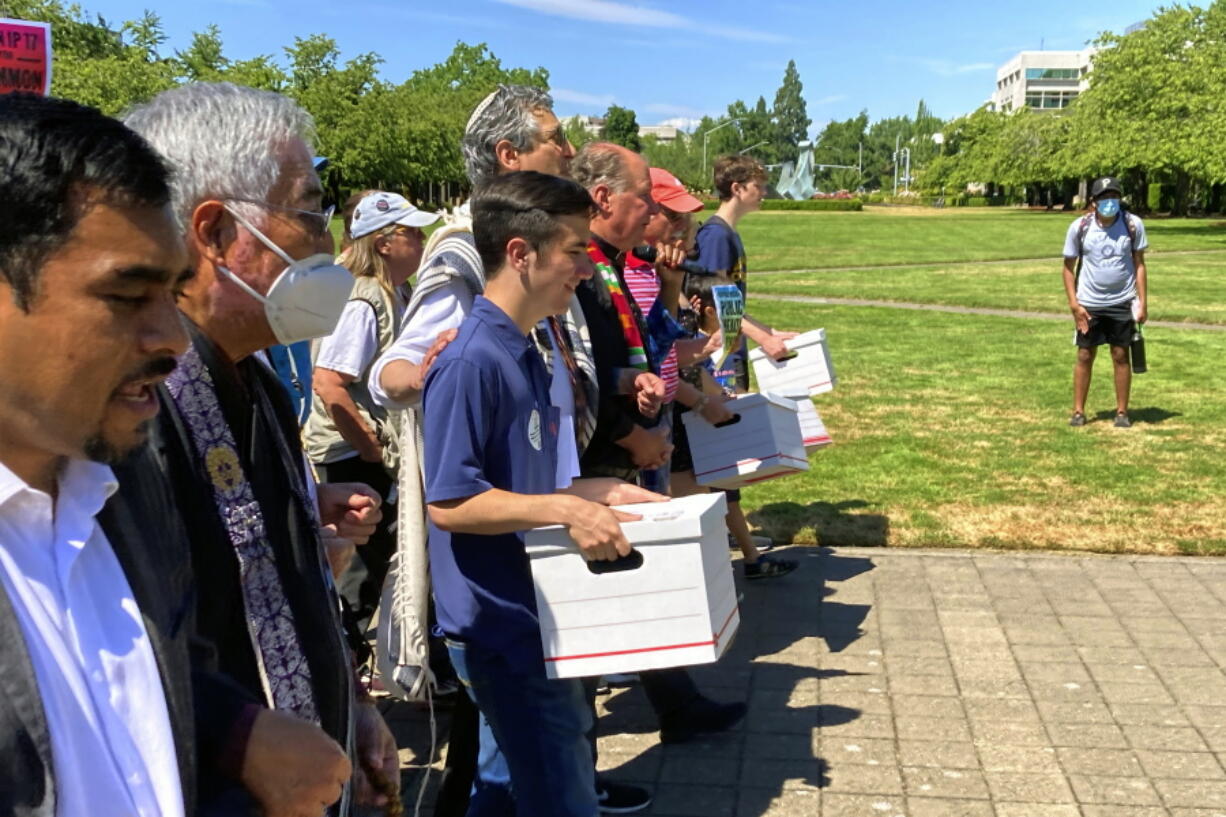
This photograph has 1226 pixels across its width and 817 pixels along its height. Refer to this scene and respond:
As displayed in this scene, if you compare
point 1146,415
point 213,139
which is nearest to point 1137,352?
point 1146,415

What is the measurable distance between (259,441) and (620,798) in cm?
257

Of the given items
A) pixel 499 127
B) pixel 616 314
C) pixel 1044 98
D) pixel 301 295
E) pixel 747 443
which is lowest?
pixel 747 443

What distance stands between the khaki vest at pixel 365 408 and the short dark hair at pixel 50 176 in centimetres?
331

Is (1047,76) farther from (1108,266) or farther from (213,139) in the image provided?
(213,139)

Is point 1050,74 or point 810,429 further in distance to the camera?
point 1050,74

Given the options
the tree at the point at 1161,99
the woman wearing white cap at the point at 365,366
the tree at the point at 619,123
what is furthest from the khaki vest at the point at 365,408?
the tree at the point at 619,123

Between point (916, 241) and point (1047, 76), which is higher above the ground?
point (1047, 76)

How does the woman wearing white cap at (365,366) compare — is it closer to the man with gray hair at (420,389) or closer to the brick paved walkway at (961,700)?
the brick paved walkway at (961,700)

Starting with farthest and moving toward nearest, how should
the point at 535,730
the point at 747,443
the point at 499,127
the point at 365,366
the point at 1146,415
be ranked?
1. the point at 1146,415
2. the point at 747,443
3. the point at 365,366
4. the point at 499,127
5. the point at 535,730

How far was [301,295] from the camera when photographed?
2.09 m

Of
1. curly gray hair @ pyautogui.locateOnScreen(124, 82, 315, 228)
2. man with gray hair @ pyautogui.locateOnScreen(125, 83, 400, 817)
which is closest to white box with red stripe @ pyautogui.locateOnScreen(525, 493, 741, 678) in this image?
man with gray hair @ pyautogui.locateOnScreen(125, 83, 400, 817)

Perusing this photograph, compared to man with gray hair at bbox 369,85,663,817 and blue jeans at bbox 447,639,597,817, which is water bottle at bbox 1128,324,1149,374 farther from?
blue jeans at bbox 447,639,597,817

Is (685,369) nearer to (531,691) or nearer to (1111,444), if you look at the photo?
(531,691)

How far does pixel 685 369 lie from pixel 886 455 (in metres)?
4.79
